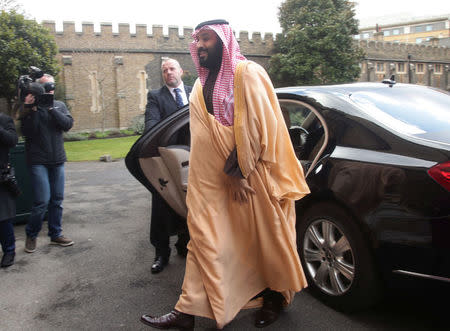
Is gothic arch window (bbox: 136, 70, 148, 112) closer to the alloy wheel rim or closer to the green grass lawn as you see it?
the green grass lawn

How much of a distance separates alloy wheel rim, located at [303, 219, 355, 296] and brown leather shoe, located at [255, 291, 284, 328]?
40cm

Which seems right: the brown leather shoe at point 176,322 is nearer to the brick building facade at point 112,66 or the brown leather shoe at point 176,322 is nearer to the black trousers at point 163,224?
the black trousers at point 163,224

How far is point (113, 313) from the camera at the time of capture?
3.11 meters

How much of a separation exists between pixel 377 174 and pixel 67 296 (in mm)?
2647

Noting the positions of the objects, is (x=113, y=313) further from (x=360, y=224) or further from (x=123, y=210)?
(x=123, y=210)

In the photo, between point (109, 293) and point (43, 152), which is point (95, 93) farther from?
point (109, 293)

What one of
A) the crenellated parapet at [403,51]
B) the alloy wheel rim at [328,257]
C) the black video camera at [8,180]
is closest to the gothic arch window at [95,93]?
the crenellated parapet at [403,51]

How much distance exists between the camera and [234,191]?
8.70ft

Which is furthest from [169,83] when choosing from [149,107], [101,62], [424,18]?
[424,18]

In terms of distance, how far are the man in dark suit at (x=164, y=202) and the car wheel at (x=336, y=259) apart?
124 centimetres

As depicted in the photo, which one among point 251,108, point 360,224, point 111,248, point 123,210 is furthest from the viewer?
point 123,210

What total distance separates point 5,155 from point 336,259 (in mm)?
3275

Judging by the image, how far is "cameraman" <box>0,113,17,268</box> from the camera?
13.1ft

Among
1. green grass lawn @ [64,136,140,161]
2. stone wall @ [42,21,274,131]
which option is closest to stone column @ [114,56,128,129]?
stone wall @ [42,21,274,131]
